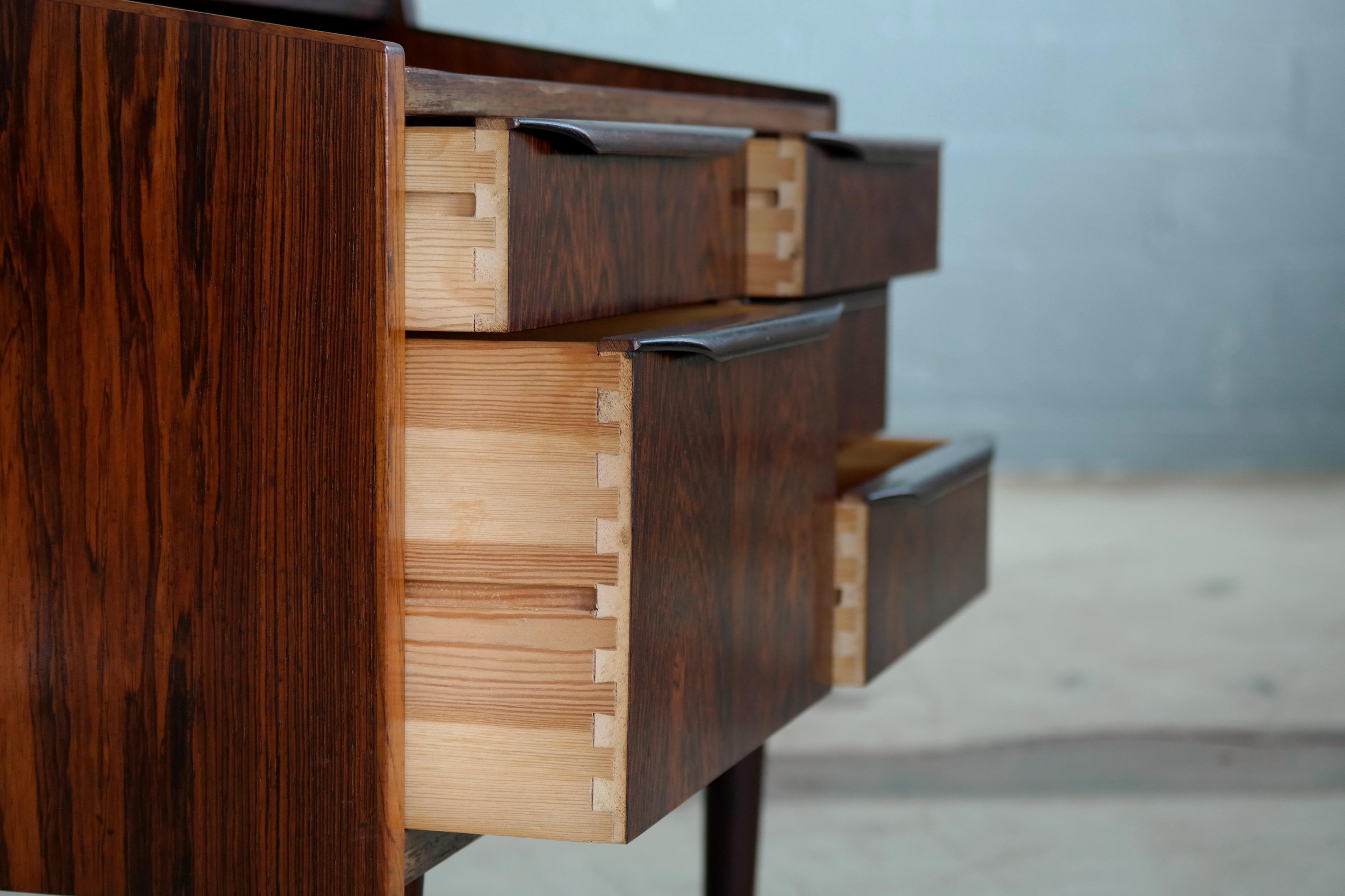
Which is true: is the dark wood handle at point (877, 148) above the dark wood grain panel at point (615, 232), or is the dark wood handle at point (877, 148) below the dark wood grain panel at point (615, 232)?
above

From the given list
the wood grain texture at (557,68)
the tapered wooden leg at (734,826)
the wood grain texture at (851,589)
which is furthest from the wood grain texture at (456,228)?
the tapered wooden leg at (734,826)

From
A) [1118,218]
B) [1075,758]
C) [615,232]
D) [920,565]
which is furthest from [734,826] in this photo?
[1118,218]

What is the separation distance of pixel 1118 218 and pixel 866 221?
2551mm

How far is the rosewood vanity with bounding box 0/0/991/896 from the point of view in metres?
0.64

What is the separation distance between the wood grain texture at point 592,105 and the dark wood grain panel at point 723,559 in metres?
0.13

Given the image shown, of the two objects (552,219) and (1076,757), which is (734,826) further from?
(1076,757)

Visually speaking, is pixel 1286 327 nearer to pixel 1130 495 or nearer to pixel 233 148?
pixel 1130 495

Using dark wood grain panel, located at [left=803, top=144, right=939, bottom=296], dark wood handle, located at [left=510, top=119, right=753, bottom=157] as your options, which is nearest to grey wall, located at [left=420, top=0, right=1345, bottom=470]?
dark wood grain panel, located at [left=803, top=144, right=939, bottom=296]

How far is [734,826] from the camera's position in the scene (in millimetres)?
1176

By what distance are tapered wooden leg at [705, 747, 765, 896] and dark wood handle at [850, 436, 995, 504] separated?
0.82 feet

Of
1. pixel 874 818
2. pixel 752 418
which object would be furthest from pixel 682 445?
pixel 874 818

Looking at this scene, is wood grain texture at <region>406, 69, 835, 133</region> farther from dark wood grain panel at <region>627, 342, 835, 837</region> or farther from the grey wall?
the grey wall

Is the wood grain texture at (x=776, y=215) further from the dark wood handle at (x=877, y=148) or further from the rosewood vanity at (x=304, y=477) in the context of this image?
the rosewood vanity at (x=304, y=477)

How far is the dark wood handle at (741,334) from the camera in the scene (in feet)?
2.21
